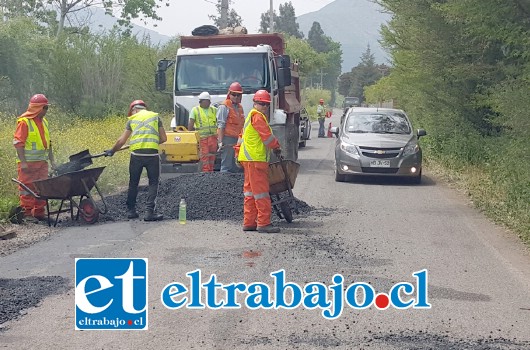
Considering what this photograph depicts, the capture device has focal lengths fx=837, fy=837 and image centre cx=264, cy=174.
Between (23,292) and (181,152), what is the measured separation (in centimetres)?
757

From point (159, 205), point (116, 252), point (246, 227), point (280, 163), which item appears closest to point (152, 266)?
point (116, 252)

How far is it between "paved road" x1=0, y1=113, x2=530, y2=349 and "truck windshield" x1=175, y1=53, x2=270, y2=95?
12.3 feet

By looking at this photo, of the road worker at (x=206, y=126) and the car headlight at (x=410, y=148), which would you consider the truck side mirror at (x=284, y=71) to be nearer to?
the road worker at (x=206, y=126)

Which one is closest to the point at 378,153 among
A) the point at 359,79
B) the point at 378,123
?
the point at 378,123

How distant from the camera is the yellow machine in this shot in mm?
15273

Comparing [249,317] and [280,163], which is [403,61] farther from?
[249,317]

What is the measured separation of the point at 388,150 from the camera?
18016 mm

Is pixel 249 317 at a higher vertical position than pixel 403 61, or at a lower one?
lower

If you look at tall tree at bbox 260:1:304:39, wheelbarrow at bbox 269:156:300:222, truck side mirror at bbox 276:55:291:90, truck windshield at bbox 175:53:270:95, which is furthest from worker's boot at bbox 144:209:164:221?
tall tree at bbox 260:1:304:39

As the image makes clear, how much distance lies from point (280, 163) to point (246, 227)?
1.08 meters

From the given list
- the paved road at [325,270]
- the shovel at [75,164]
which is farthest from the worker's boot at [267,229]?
the shovel at [75,164]

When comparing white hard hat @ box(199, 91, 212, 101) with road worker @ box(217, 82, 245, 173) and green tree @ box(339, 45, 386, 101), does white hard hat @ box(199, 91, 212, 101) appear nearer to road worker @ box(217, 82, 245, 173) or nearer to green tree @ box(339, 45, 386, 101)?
road worker @ box(217, 82, 245, 173)

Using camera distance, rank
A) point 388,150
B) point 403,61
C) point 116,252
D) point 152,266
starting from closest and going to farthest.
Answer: point 152,266, point 116,252, point 388,150, point 403,61

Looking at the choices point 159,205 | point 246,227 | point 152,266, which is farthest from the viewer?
point 159,205
